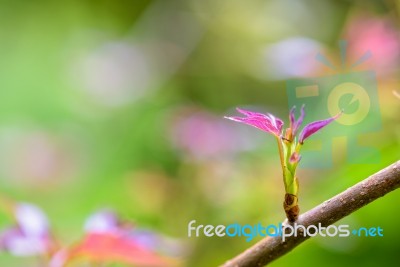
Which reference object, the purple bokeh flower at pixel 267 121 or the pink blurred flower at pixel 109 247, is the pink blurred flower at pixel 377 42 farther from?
the purple bokeh flower at pixel 267 121

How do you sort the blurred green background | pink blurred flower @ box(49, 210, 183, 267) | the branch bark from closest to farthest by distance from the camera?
the branch bark → pink blurred flower @ box(49, 210, 183, 267) → the blurred green background

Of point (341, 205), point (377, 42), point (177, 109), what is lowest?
point (341, 205)

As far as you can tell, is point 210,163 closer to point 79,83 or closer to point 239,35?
point 239,35

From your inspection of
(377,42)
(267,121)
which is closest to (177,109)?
(377,42)

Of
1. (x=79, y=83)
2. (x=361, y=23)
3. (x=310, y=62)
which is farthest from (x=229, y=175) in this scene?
(x=79, y=83)

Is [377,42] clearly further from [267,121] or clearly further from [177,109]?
[267,121]

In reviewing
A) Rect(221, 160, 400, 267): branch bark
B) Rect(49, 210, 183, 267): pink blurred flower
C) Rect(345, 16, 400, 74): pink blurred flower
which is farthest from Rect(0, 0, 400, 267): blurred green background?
Rect(221, 160, 400, 267): branch bark

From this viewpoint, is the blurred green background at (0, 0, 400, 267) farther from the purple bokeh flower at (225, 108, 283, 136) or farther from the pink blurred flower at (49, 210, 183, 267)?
the purple bokeh flower at (225, 108, 283, 136)

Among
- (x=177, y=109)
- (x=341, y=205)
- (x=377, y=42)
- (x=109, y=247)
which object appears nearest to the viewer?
(x=341, y=205)
